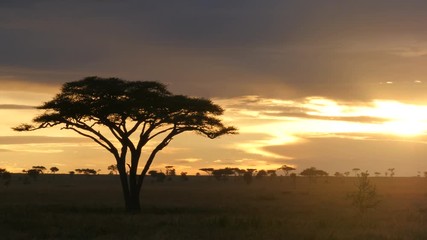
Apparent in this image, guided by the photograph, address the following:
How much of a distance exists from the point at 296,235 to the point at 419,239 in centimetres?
466

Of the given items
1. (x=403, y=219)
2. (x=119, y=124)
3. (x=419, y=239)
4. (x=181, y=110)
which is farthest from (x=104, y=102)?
(x=419, y=239)

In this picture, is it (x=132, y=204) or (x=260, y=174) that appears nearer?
(x=132, y=204)

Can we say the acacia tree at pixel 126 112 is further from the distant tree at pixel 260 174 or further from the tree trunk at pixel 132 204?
the distant tree at pixel 260 174

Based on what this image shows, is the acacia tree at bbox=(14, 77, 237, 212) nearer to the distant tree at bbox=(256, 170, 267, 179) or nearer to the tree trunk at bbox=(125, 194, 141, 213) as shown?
the tree trunk at bbox=(125, 194, 141, 213)

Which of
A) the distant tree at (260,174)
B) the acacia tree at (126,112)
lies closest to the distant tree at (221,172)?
the distant tree at (260,174)

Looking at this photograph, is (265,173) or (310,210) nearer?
(310,210)

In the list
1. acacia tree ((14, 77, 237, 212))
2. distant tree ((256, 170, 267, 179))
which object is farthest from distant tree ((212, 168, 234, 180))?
acacia tree ((14, 77, 237, 212))

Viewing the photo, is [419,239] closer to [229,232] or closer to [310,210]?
[229,232]

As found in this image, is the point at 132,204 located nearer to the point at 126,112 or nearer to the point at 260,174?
the point at 126,112

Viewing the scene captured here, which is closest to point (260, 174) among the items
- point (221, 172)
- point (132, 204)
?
point (221, 172)

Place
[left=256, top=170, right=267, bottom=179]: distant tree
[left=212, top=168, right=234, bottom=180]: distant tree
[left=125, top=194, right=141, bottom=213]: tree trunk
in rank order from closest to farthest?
[left=125, top=194, right=141, bottom=213]: tree trunk < [left=212, top=168, right=234, bottom=180]: distant tree < [left=256, top=170, right=267, bottom=179]: distant tree

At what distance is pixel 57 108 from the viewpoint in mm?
46125

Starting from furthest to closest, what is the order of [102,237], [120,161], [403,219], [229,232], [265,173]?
[265,173]
[120,161]
[403,219]
[229,232]
[102,237]

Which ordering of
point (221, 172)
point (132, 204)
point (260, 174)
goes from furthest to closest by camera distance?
point (260, 174) → point (221, 172) → point (132, 204)
